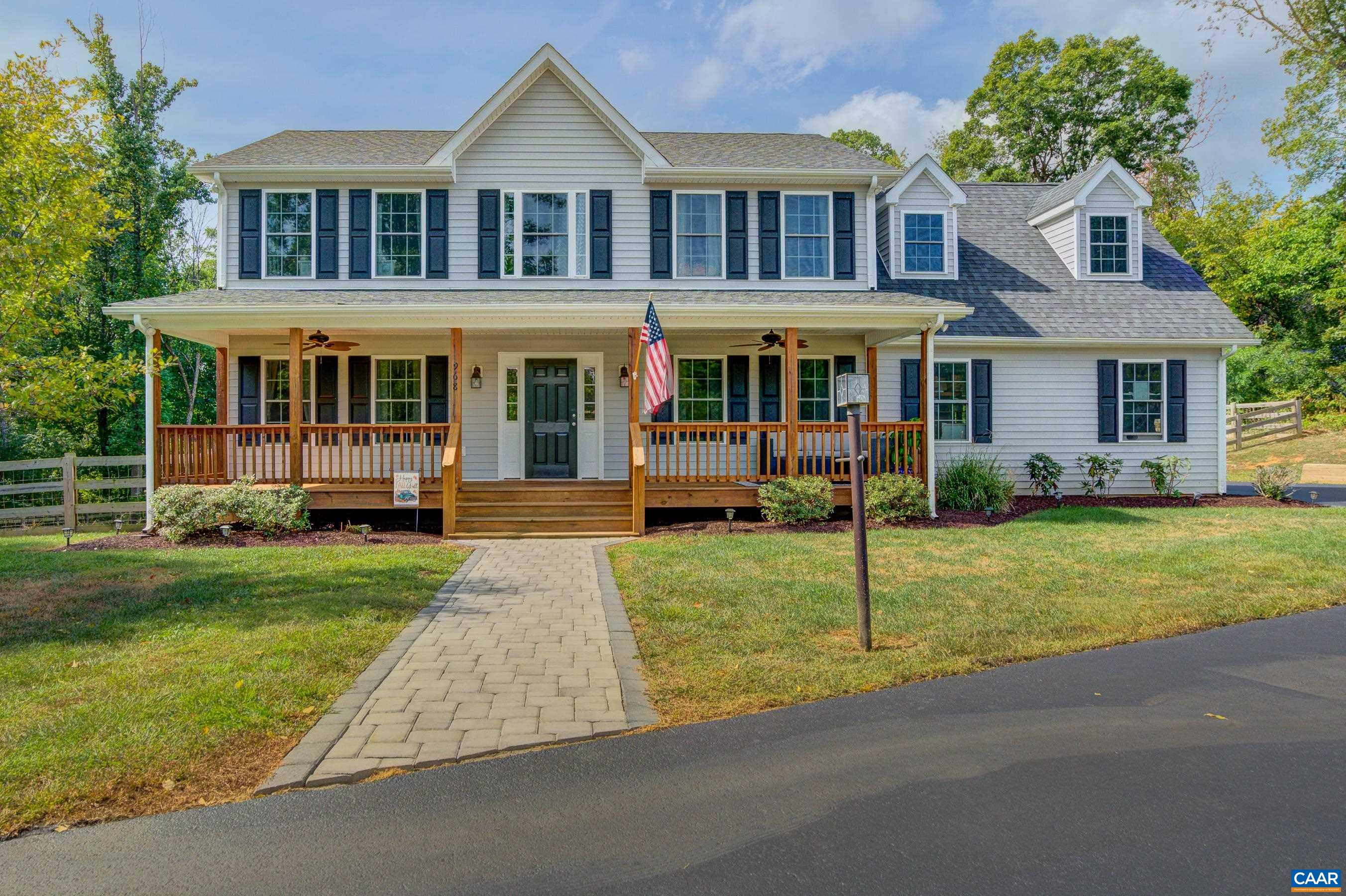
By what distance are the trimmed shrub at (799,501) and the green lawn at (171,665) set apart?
5200 millimetres

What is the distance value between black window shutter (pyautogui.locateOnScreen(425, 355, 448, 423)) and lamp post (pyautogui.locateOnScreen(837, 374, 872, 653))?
33.3 feet

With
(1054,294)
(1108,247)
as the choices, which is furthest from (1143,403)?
(1108,247)

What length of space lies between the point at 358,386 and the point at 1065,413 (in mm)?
13652

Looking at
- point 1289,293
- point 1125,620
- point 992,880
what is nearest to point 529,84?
point 1125,620

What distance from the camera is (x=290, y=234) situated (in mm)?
14016

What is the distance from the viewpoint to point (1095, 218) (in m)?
16.3

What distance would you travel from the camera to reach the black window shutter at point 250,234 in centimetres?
1388

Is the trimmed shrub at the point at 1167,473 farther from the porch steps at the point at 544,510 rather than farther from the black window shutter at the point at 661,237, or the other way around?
the porch steps at the point at 544,510

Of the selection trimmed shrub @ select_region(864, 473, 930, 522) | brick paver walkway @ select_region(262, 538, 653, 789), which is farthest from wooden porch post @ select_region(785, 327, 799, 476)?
brick paver walkway @ select_region(262, 538, 653, 789)

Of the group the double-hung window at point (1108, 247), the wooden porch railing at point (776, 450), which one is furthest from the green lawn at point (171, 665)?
the double-hung window at point (1108, 247)

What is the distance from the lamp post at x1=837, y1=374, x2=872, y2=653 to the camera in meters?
5.49

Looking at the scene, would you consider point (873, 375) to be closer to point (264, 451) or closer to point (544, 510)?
point (544, 510)

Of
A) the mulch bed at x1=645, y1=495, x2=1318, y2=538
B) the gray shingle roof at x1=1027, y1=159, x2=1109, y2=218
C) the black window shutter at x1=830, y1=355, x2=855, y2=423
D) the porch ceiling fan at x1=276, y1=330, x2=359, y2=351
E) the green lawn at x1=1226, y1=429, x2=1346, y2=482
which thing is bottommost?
the mulch bed at x1=645, y1=495, x2=1318, y2=538

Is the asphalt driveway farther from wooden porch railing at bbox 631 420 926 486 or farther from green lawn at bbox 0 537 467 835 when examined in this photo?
wooden porch railing at bbox 631 420 926 486
